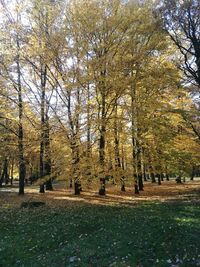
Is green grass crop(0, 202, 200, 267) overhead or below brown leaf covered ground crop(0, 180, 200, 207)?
below

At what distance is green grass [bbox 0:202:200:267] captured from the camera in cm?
975

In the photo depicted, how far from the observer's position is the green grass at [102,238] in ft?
32.0

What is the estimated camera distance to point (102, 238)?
11.7 m

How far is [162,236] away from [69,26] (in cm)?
1704

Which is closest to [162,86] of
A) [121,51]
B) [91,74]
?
[121,51]

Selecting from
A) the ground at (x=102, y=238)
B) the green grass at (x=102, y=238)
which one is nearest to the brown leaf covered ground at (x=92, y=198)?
the ground at (x=102, y=238)

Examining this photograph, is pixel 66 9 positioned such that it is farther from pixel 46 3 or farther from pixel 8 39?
pixel 8 39

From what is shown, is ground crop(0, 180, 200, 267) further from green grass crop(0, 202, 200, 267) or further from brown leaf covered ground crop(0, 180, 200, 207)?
brown leaf covered ground crop(0, 180, 200, 207)

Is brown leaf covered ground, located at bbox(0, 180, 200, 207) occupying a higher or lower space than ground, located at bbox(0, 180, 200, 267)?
higher

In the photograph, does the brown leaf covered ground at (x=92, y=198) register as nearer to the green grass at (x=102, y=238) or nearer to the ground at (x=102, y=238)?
the ground at (x=102, y=238)

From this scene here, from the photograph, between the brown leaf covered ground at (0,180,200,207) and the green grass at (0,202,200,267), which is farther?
the brown leaf covered ground at (0,180,200,207)

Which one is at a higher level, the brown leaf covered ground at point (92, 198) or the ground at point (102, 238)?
the brown leaf covered ground at point (92, 198)

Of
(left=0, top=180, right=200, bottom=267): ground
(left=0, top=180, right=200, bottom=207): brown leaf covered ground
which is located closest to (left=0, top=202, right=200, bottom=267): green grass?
(left=0, top=180, right=200, bottom=267): ground

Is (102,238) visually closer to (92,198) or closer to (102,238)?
(102,238)
